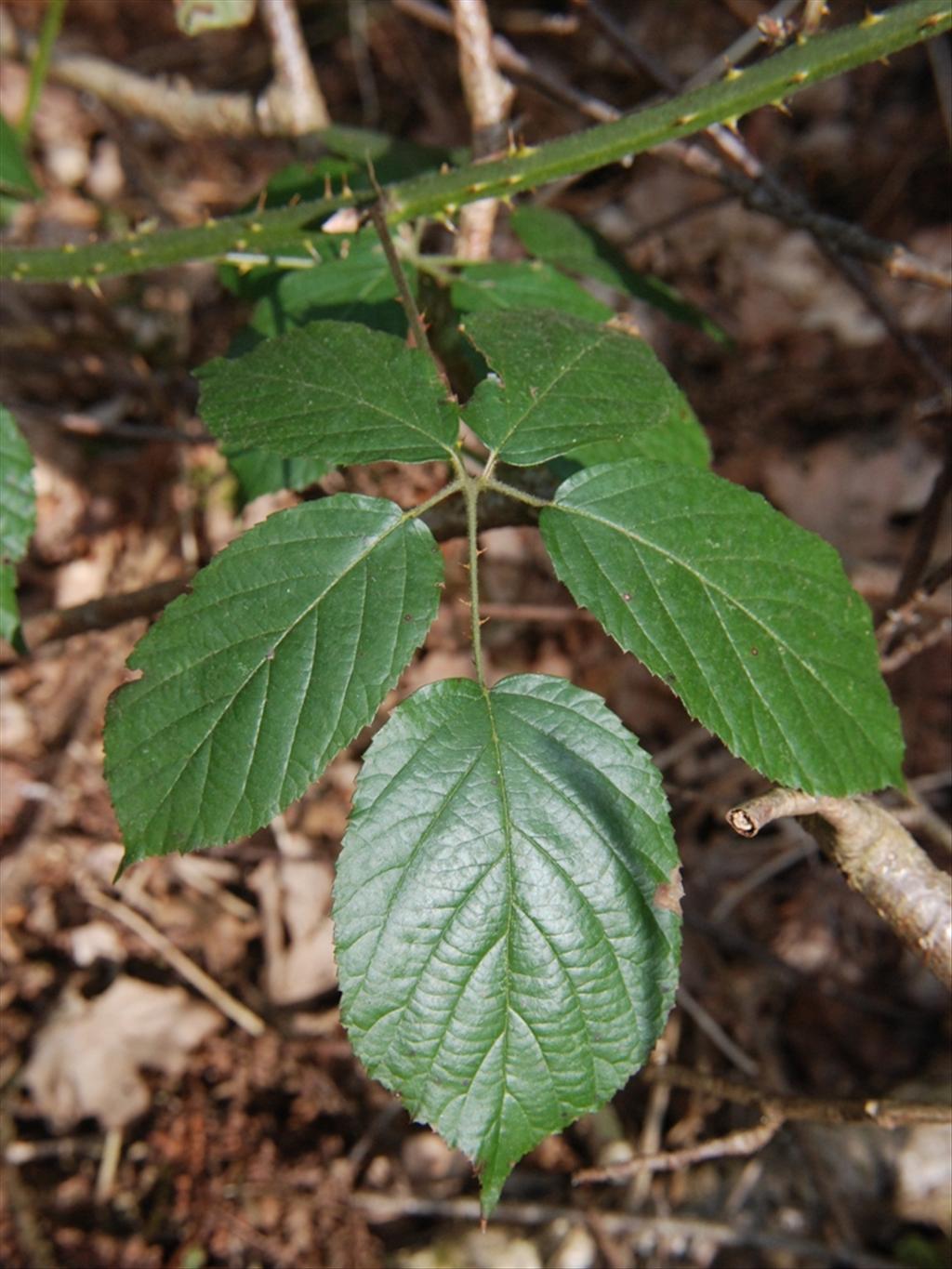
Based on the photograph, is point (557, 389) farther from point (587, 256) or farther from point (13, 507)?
point (13, 507)

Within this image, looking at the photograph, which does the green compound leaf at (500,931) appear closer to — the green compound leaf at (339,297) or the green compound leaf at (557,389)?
the green compound leaf at (557,389)

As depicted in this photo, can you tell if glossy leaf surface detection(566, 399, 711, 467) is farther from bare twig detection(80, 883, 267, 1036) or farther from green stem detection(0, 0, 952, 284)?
bare twig detection(80, 883, 267, 1036)

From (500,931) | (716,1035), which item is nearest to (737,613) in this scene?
(500,931)

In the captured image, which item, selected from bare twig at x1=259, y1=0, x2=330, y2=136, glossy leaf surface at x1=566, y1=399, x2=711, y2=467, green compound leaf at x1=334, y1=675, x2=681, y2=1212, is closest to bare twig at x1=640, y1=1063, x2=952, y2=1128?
green compound leaf at x1=334, y1=675, x2=681, y2=1212

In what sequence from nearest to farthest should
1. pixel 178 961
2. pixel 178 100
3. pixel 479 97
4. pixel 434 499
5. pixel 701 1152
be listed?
pixel 434 499
pixel 701 1152
pixel 479 97
pixel 178 961
pixel 178 100

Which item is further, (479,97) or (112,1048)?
(112,1048)

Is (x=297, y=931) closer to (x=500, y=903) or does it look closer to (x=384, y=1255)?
(x=384, y=1255)

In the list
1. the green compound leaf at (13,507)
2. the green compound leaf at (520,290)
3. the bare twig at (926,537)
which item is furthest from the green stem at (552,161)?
the bare twig at (926,537)
